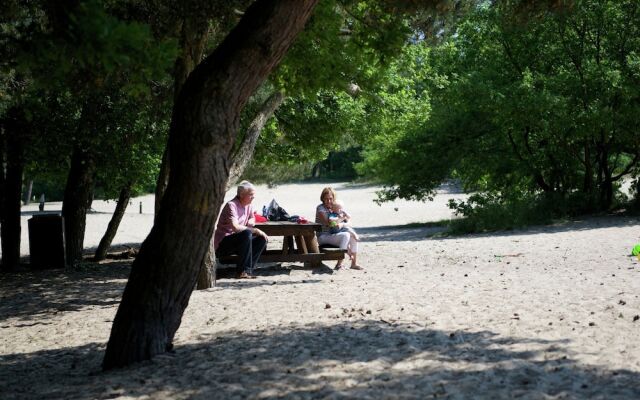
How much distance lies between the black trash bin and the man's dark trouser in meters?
5.59

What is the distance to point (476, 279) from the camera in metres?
11.1

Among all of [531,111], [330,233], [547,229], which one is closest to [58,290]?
[330,233]

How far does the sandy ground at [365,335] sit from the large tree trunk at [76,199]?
3.01m

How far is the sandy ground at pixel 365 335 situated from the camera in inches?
210

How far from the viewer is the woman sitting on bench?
13078mm

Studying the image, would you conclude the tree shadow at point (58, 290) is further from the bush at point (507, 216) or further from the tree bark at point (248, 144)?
the bush at point (507, 216)

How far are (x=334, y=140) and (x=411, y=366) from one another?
1309 cm

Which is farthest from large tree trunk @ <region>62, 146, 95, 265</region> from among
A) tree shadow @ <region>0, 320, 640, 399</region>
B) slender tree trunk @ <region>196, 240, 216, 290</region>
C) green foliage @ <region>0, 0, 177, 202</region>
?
tree shadow @ <region>0, 320, 640, 399</region>

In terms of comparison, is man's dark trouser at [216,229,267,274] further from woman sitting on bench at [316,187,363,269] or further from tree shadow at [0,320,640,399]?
tree shadow at [0,320,640,399]

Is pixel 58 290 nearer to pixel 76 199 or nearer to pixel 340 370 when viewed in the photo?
pixel 76 199

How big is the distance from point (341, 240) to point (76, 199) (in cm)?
703

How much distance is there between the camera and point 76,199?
16922 millimetres

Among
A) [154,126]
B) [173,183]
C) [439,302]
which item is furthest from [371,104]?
[173,183]

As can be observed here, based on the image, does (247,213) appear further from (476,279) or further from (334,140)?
(334,140)
